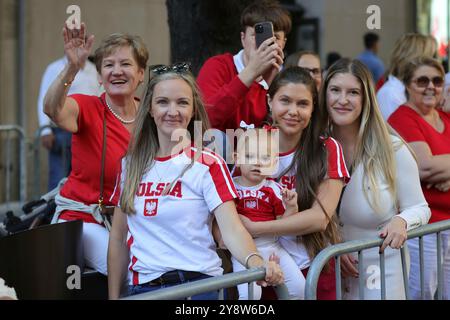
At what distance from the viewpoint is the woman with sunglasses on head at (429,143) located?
573 centimetres

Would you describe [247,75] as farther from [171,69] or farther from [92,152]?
[92,152]

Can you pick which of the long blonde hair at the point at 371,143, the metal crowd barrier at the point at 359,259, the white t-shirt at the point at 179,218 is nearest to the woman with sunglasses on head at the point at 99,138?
the white t-shirt at the point at 179,218

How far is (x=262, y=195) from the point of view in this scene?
14.7 ft

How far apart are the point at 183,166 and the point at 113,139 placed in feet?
2.71

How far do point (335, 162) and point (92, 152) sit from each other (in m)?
1.29

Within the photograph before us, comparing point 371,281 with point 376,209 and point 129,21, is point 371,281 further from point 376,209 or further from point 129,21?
point 129,21

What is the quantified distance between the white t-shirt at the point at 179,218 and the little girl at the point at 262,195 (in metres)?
0.26

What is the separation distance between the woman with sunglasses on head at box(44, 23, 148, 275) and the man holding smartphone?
475mm

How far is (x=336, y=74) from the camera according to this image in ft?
16.4

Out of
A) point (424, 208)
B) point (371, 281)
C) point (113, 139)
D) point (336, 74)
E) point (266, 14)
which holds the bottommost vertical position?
point (371, 281)

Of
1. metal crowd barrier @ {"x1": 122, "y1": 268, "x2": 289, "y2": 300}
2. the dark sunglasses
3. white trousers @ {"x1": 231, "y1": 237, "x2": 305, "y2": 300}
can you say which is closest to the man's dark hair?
the dark sunglasses

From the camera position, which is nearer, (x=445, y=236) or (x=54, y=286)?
(x=54, y=286)

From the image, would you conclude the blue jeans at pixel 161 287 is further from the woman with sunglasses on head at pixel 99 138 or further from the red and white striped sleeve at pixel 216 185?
the woman with sunglasses on head at pixel 99 138
